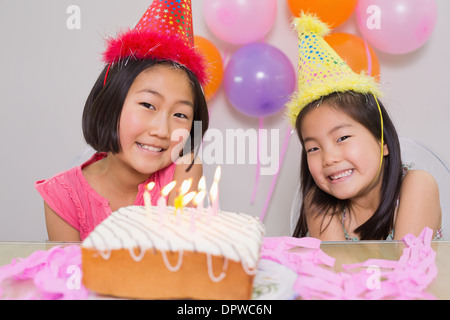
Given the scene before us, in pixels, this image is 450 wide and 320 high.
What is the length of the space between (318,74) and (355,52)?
21.4 inches

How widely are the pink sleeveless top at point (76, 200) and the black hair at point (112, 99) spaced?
5.1 inches

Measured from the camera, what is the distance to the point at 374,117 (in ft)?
4.25

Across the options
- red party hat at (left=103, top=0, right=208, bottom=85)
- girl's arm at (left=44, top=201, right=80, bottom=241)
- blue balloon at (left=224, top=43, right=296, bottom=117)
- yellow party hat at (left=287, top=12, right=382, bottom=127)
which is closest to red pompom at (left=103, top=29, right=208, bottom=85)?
red party hat at (left=103, top=0, right=208, bottom=85)

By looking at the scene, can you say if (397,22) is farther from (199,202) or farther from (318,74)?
(199,202)

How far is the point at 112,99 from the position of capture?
1201 mm

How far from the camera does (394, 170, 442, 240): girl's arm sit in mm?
1196

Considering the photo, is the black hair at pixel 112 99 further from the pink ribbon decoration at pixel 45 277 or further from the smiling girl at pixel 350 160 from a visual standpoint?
the pink ribbon decoration at pixel 45 277

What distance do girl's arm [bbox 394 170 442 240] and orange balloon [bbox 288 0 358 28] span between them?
0.84 m

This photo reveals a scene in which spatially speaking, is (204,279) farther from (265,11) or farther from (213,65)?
(265,11)

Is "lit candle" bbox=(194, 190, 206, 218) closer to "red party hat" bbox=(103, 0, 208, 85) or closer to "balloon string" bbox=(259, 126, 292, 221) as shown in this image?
"red party hat" bbox=(103, 0, 208, 85)

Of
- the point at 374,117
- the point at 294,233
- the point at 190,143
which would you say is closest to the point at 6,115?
the point at 190,143

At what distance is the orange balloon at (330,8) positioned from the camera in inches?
71.2
